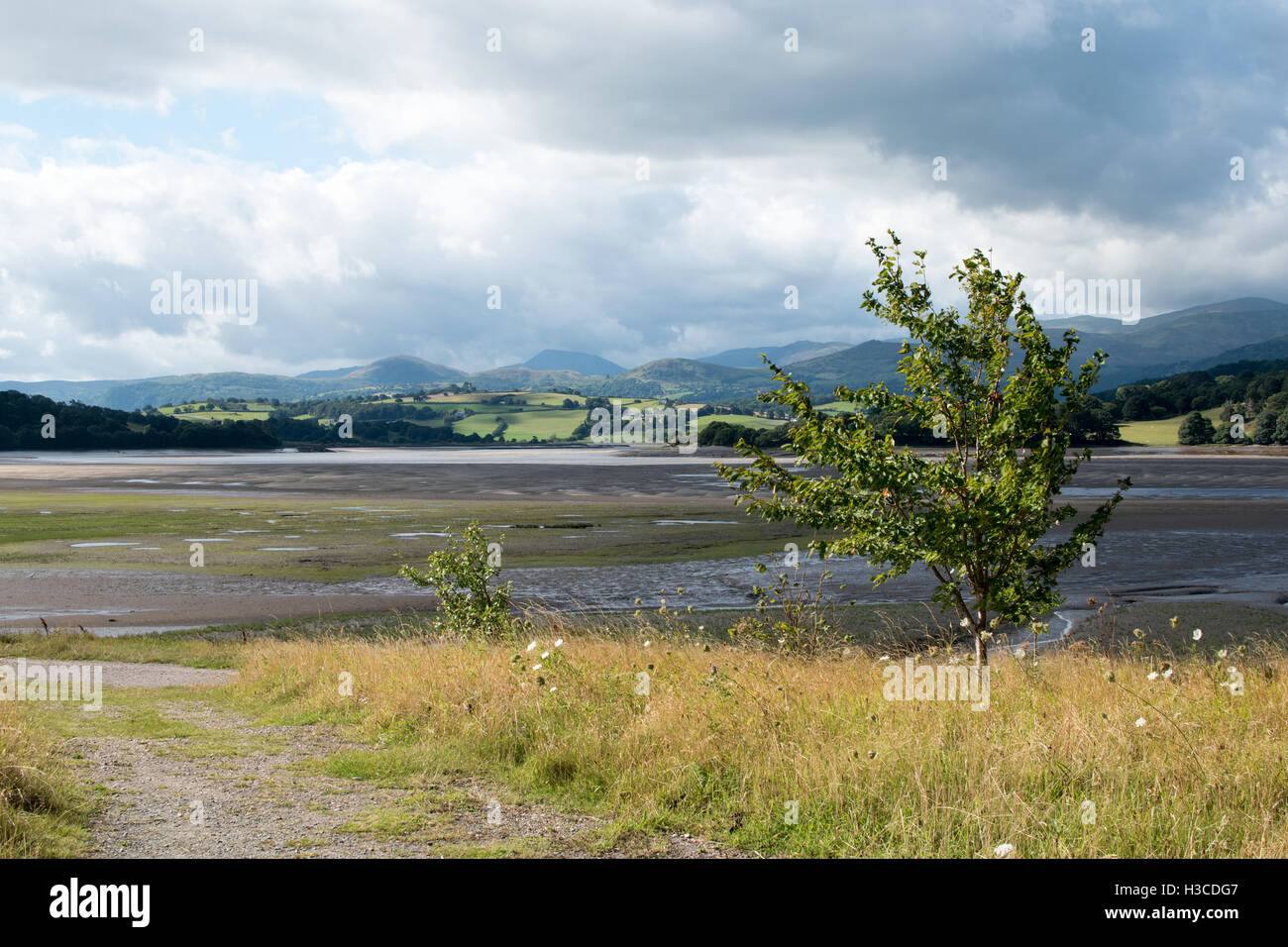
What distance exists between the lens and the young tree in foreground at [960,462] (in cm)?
988

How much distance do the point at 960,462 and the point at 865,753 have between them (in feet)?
14.9

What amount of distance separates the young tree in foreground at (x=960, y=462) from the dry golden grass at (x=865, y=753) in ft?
4.36

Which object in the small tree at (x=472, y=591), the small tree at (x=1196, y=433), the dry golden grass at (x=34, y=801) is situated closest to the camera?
the dry golden grass at (x=34, y=801)

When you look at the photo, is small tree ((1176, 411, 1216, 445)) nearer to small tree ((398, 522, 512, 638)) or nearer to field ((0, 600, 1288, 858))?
small tree ((398, 522, 512, 638))

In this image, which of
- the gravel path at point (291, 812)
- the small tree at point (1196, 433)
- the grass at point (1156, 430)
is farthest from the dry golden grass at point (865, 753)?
the grass at point (1156, 430)

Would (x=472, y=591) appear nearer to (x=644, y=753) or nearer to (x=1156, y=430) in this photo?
(x=644, y=753)

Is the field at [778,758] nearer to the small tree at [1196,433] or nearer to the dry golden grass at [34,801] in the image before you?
the dry golden grass at [34,801]

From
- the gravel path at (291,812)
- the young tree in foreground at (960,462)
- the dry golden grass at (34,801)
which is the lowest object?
the gravel path at (291,812)

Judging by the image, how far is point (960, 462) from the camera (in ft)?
35.1

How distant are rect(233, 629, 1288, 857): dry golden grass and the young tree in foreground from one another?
1.33 metres

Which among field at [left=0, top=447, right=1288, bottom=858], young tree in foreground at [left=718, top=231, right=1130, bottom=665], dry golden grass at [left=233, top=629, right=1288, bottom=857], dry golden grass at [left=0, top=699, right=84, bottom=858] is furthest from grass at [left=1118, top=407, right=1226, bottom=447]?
dry golden grass at [left=0, top=699, right=84, bottom=858]

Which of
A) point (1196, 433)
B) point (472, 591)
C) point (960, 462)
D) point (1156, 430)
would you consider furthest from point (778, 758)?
point (1156, 430)
